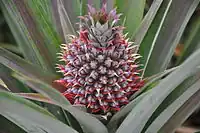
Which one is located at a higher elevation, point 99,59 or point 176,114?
point 99,59

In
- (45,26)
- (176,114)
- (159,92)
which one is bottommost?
(176,114)

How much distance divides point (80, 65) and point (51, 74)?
0.26 feet

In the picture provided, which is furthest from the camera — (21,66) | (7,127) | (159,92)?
(7,127)

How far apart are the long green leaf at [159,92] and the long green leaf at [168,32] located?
0.23 metres

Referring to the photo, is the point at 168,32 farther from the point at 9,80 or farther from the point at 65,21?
the point at 9,80

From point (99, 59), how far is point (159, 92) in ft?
0.78

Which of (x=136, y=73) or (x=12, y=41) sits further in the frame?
(x=12, y=41)

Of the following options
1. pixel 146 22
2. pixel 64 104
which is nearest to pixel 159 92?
pixel 64 104

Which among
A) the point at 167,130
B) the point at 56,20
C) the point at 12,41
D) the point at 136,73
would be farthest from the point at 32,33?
the point at 12,41

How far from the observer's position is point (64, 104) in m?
0.68

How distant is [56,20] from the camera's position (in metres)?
0.96

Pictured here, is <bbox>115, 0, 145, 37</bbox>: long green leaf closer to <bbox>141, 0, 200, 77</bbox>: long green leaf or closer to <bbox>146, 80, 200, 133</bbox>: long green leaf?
<bbox>141, 0, 200, 77</bbox>: long green leaf

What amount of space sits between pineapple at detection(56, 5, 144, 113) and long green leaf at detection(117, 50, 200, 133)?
0.42 feet

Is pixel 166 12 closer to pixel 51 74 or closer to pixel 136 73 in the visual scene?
pixel 136 73
